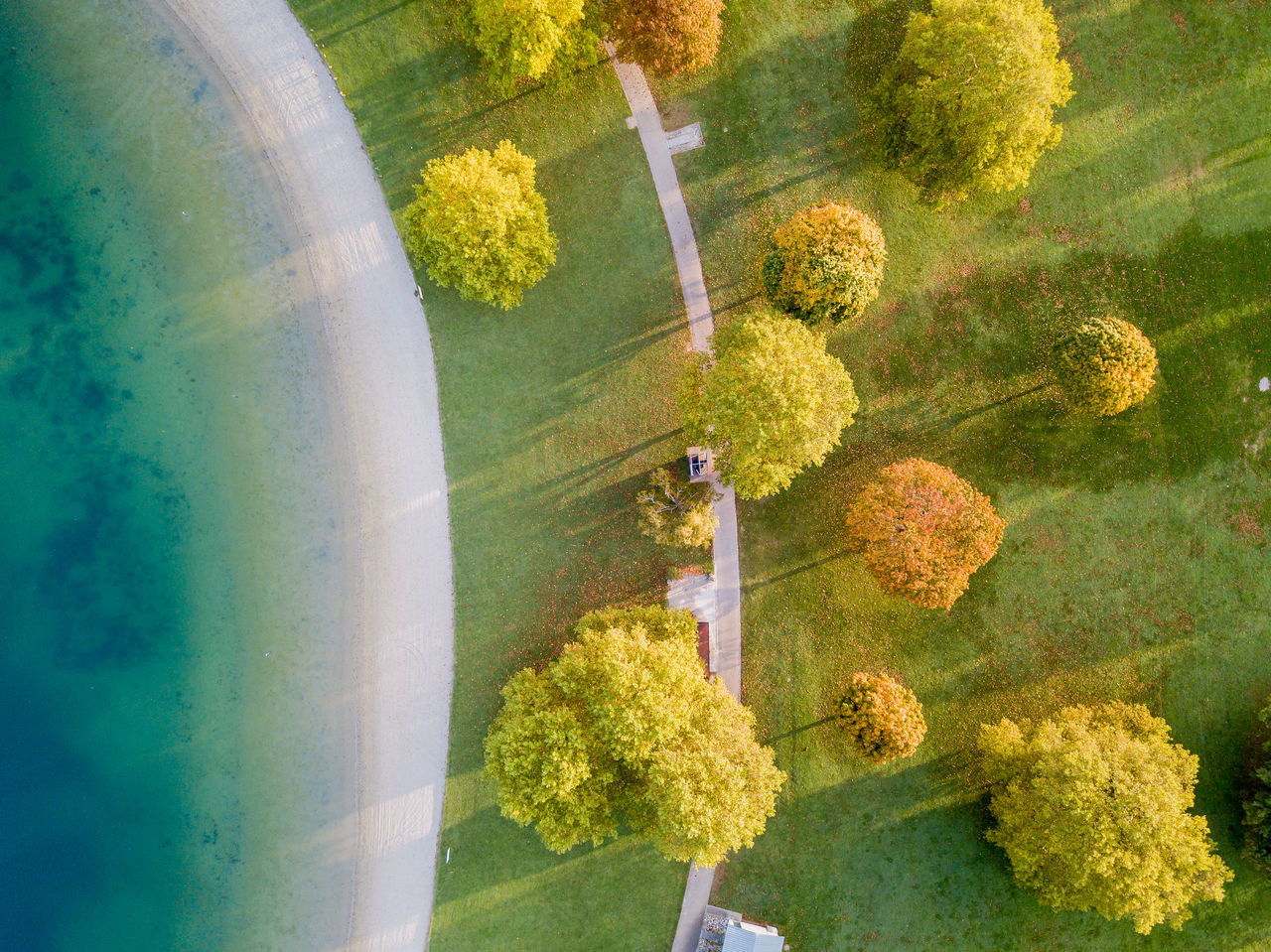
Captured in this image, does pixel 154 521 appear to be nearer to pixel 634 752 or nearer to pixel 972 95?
pixel 634 752

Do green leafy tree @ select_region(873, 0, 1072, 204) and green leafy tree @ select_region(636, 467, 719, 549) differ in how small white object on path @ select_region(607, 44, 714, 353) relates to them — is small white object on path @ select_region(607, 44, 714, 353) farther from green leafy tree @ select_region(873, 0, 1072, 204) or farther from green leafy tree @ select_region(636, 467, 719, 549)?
green leafy tree @ select_region(873, 0, 1072, 204)

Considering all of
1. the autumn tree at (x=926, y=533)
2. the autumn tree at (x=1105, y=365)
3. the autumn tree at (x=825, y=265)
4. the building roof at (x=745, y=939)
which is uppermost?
the autumn tree at (x=825, y=265)

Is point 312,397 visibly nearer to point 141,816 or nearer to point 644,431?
point 644,431

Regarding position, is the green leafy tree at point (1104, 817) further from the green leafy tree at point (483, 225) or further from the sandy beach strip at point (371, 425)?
the green leafy tree at point (483, 225)

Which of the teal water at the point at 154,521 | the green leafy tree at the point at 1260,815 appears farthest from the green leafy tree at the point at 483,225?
the green leafy tree at the point at 1260,815

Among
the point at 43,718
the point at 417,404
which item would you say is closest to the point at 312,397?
the point at 417,404

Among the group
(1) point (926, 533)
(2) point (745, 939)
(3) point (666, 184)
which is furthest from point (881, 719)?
(3) point (666, 184)

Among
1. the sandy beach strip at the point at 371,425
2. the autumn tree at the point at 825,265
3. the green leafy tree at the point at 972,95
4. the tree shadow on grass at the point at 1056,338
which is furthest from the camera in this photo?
the tree shadow on grass at the point at 1056,338
